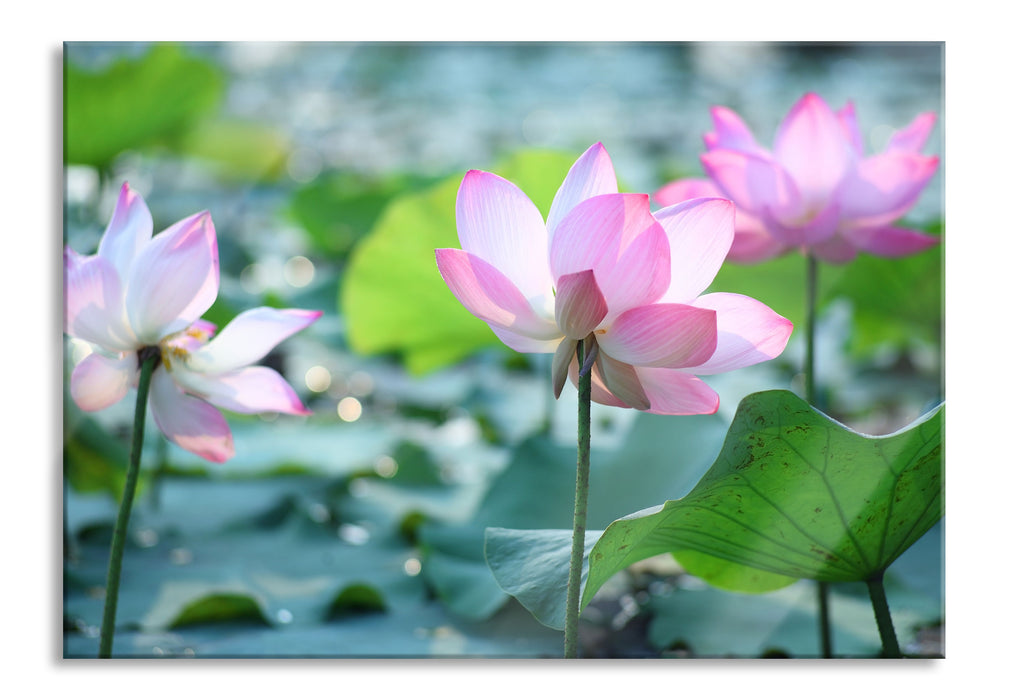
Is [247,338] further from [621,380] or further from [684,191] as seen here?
[684,191]

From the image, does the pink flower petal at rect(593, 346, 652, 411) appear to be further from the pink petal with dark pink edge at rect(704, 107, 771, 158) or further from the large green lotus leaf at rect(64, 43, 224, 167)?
the large green lotus leaf at rect(64, 43, 224, 167)

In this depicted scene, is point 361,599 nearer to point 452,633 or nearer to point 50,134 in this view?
point 452,633

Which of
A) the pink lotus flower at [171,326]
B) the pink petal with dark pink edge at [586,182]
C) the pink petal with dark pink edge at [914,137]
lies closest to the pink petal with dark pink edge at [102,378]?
the pink lotus flower at [171,326]

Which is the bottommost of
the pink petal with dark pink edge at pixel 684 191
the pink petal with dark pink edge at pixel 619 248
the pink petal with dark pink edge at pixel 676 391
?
the pink petal with dark pink edge at pixel 676 391

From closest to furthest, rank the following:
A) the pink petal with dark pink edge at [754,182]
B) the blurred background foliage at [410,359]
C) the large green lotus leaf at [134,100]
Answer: the pink petal with dark pink edge at [754,182]
the blurred background foliage at [410,359]
the large green lotus leaf at [134,100]

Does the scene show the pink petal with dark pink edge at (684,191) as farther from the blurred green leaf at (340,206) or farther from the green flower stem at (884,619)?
the blurred green leaf at (340,206)

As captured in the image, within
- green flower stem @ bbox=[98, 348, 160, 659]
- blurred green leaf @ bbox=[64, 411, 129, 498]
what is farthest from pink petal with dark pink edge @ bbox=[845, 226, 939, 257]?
blurred green leaf @ bbox=[64, 411, 129, 498]

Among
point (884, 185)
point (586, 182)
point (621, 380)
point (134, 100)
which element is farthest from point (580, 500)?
point (134, 100)
